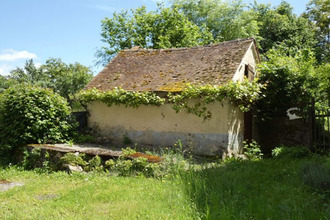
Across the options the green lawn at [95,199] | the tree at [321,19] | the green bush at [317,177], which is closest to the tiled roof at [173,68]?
the green bush at [317,177]

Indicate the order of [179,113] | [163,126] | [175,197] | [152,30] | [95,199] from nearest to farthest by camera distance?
[175,197] → [95,199] → [179,113] → [163,126] → [152,30]

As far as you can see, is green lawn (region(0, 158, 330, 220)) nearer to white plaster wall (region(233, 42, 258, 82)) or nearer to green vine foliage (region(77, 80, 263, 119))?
green vine foliage (region(77, 80, 263, 119))

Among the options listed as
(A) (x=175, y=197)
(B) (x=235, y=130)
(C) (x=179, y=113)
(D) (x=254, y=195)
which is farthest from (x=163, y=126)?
(D) (x=254, y=195)

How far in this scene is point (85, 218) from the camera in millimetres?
4781

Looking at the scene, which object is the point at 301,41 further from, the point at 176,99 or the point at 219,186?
the point at 219,186

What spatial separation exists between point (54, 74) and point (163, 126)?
25637 millimetres

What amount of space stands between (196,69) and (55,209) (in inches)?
321

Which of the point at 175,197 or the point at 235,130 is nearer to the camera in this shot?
the point at 175,197

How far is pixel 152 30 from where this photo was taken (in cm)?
2489

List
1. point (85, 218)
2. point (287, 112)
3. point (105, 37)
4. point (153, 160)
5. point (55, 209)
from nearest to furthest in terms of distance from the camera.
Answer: point (85, 218)
point (55, 209)
point (153, 160)
point (287, 112)
point (105, 37)

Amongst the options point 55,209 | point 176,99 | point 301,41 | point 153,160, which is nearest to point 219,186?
point 153,160

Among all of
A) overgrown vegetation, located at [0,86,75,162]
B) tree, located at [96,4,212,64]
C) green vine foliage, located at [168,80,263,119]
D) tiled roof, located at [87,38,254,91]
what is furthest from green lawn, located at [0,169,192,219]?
tree, located at [96,4,212,64]

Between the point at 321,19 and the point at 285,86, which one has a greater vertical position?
the point at 321,19

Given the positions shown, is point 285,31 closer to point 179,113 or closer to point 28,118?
point 179,113
